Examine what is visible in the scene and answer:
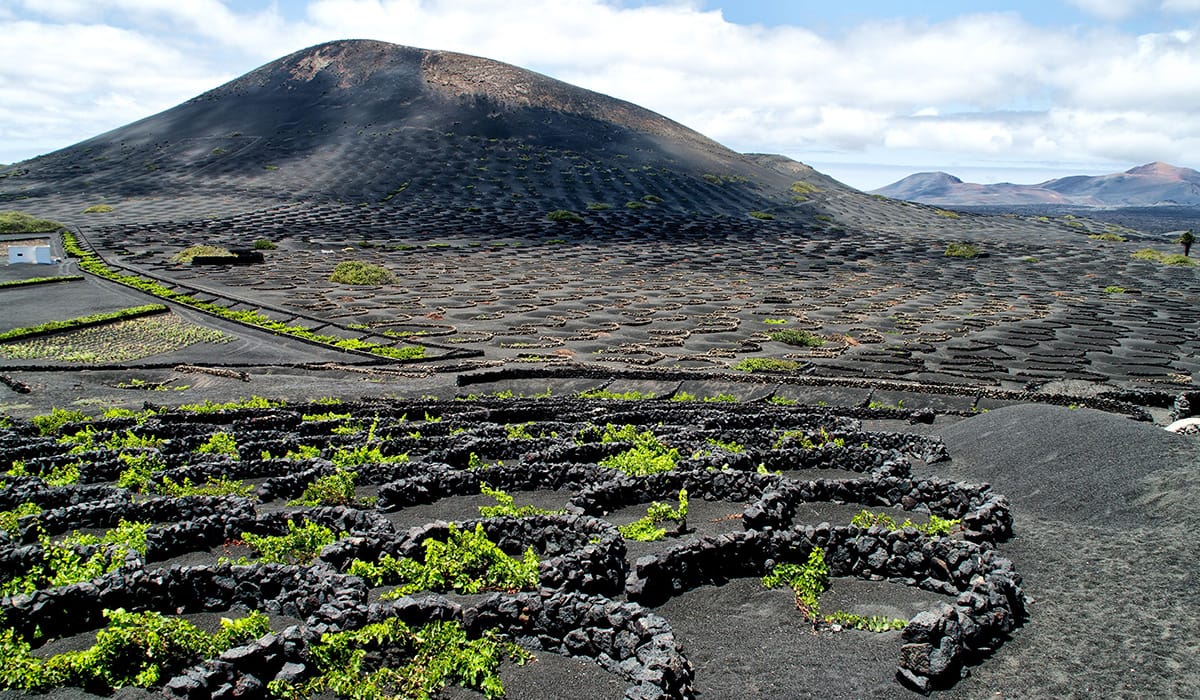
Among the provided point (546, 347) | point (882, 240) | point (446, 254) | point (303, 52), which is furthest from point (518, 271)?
point (303, 52)

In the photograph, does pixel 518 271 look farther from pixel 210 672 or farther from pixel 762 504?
pixel 210 672

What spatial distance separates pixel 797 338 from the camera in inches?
1539

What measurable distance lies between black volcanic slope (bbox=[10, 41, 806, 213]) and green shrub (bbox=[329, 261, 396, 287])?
170 ft

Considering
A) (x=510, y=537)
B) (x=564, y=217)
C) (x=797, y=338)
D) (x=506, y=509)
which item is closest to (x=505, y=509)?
(x=506, y=509)

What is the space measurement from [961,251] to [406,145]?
8312cm

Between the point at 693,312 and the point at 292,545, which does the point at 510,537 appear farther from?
the point at 693,312

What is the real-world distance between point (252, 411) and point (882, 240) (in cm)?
8463

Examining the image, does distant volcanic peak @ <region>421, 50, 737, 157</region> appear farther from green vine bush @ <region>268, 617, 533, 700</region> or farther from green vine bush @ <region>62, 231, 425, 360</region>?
green vine bush @ <region>268, 617, 533, 700</region>

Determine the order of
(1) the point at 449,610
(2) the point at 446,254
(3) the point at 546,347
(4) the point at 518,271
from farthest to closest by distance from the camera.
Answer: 1. (2) the point at 446,254
2. (4) the point at 518,271
3. (3) the point at 546,347
4. (1) the point at 449,610

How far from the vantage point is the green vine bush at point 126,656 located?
10633mm

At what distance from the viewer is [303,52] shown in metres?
164

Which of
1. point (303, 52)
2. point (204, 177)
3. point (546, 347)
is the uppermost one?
point (303, 52)

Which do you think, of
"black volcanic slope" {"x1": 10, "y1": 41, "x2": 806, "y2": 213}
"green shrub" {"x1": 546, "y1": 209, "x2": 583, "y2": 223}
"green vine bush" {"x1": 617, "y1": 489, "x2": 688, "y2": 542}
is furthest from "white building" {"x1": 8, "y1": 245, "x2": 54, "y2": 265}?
"green vine bush" {"x1": 617, "y1": 489, "x2": 688, "y2": 542}

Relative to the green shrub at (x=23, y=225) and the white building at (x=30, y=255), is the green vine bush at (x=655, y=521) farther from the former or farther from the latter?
the green shrub at (x=23, y=225)
